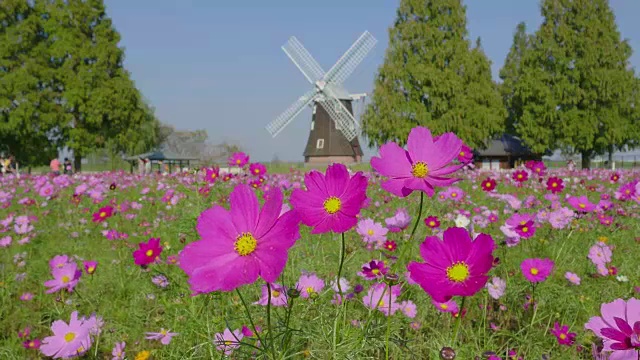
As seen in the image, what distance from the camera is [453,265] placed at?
0.90 meters

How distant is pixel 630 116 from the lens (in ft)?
80.7

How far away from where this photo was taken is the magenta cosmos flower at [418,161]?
970 mm

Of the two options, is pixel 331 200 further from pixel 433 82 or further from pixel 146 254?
pixel 433 82

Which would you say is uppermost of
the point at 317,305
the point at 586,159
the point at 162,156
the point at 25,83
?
the point at 25,83

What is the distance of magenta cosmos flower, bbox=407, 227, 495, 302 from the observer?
838 mm

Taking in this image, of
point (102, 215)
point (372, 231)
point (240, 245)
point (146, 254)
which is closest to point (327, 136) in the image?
point (102, 215)

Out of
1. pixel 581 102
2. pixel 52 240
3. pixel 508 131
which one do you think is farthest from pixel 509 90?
pixel 52 240

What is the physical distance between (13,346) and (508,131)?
3287cm

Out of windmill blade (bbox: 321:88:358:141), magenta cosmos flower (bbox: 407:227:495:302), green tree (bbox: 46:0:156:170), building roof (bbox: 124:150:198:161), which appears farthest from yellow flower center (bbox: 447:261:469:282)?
building roof (bbox: 124:150:198:161)

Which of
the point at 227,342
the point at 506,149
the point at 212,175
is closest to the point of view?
the point at 227,342

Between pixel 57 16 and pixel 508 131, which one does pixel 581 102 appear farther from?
pixel 57 16

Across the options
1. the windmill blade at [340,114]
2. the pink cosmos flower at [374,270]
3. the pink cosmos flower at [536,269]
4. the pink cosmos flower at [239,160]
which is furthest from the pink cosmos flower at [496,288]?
the windmill blade at [340,114]

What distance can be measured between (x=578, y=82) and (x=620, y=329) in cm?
2725

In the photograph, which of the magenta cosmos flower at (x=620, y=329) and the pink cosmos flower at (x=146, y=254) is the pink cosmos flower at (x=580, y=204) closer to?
the magenta cosmos flower at (x=620, y=329)
